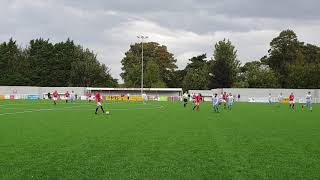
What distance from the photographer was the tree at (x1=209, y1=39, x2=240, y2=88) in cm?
10156

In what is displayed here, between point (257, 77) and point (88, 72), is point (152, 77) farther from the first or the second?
point (257, 77)

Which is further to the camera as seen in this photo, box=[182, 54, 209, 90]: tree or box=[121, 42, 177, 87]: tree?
box=[121, 42, 177, 87]: tree

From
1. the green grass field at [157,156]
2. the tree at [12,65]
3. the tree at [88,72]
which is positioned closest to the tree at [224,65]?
the tree at [88,72]

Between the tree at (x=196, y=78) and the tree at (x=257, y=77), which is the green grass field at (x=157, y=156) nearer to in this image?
the tree at (x=257, y=77)

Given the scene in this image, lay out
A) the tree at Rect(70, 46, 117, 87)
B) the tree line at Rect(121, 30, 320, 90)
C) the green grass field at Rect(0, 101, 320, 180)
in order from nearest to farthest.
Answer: the green grass field at Rect(0, 101, 320, 180), the tree line at Rect(121, 30, 320, 90), the tree at Rect(70, 46, 117, 87)

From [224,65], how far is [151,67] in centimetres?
1583

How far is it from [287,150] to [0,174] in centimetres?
784

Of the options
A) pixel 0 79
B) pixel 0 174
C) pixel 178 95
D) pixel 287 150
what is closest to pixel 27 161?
pixel 0 174

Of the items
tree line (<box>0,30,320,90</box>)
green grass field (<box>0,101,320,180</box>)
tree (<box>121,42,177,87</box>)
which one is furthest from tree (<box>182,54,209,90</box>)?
green grass field (<box>0,101,320,180</box>)

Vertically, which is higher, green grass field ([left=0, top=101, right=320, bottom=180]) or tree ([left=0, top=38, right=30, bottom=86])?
tree ([left=0, top=38, right=30, bottom=86])

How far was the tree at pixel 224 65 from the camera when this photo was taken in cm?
10156

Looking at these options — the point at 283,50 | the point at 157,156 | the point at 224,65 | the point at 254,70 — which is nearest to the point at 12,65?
the point at 224,65

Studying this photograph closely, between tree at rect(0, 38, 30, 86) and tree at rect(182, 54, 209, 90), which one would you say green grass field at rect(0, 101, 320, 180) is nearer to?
tree at rect(182, 54, 209, 90)

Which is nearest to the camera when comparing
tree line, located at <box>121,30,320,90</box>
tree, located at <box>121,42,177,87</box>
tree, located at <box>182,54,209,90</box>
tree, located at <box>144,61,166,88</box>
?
tree line, located at <box>121,30,320,90</box>
